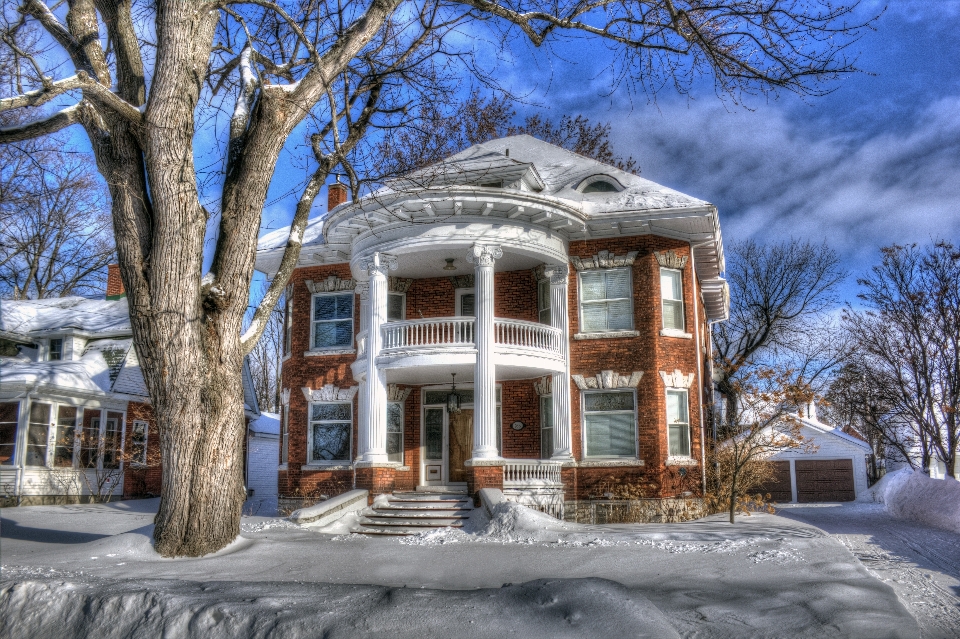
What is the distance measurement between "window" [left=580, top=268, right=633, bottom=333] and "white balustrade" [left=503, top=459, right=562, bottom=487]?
10.9ft

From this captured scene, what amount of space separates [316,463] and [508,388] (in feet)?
16.8

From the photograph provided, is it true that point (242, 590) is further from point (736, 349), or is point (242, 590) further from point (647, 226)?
point (736, 349)

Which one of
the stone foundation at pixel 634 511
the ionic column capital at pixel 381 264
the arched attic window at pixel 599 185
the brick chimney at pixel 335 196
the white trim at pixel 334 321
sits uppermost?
the brick chimney at pixel 335 196

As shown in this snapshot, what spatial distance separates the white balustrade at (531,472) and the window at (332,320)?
5.78m

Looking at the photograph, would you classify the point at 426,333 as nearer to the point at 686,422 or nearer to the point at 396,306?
the point at 396,306

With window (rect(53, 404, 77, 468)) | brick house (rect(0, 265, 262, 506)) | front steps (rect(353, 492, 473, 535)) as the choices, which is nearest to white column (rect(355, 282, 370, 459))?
front steps (rect(353, 492, 473, 535))

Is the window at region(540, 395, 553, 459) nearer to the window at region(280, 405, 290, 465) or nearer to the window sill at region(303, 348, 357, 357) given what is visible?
the window sill at region(303, 348, 357, 357)

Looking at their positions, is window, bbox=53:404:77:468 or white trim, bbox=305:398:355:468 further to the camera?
window, bbox=53:404:77:468

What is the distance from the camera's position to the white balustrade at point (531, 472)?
654 inches

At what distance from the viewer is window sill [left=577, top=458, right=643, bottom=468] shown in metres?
17.7

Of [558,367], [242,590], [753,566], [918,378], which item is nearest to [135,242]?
[242,590]

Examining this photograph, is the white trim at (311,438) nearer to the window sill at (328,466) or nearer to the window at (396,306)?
the window sill at (328,466)

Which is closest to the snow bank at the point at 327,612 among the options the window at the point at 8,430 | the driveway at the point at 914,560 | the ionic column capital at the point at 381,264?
the driveway at the point at 914,560

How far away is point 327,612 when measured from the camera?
5441 millimetres
